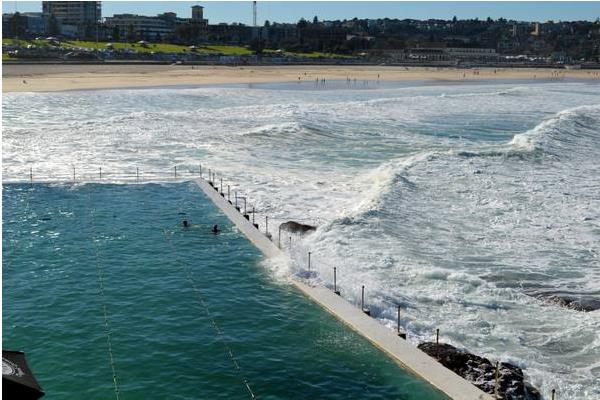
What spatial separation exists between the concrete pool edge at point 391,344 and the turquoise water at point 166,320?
206 mm

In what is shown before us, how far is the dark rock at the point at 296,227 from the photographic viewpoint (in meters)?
21.7

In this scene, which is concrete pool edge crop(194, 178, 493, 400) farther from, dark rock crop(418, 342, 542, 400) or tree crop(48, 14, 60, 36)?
tree crop(48, 14, 60, 36)

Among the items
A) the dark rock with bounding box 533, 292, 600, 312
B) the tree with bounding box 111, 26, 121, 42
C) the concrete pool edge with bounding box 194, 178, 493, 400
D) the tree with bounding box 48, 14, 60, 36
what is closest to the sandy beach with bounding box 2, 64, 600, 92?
the concrete pool edge with bounding box 194, 178, 493, 400

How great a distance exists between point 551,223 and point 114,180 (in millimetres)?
16711

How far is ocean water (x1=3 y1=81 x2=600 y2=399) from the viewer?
1538 centimetres

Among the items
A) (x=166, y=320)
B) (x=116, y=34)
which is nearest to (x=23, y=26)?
(x=116, y=34)

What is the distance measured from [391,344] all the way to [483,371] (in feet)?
5.93

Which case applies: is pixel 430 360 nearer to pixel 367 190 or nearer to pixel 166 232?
pixel 166 232

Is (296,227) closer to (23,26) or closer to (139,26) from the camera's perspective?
(23,26)

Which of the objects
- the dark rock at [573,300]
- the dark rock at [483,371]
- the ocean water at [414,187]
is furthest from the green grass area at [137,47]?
the dark rock at [483,371]

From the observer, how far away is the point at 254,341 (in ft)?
46.3

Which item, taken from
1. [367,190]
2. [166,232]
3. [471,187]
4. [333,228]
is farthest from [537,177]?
[166,232]

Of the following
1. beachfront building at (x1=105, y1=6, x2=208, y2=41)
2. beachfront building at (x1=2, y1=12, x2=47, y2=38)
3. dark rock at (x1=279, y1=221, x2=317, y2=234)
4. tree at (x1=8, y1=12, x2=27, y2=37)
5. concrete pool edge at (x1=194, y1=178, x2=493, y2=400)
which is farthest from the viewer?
beachfront building at (x1=105, y1=6, x2=208, y2=41)

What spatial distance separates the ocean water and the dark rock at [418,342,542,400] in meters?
0.45
